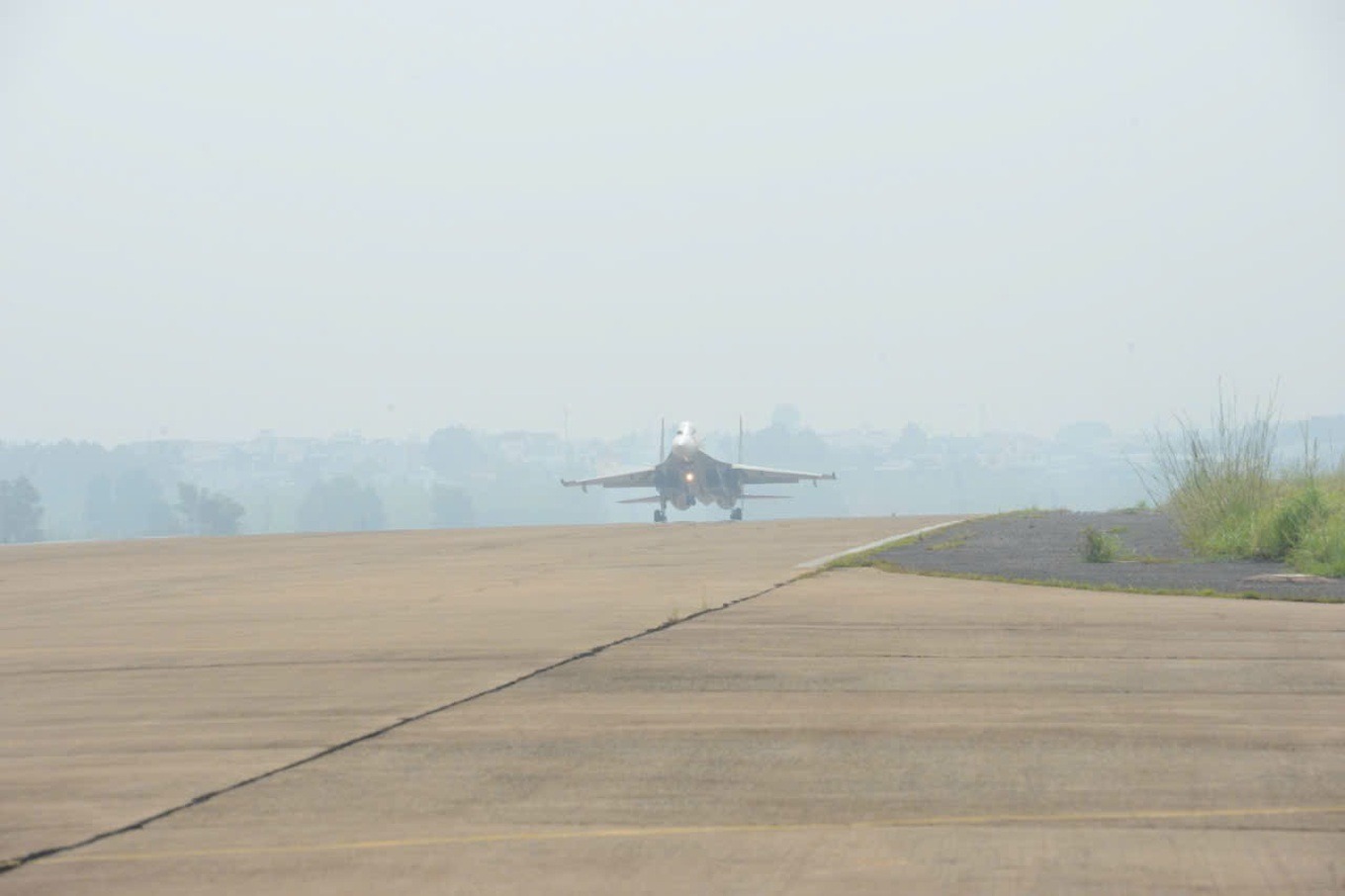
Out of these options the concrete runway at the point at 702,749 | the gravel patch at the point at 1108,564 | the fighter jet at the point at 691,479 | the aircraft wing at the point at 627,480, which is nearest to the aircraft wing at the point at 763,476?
the fighter jet at the point at 691,479

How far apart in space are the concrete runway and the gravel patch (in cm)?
187

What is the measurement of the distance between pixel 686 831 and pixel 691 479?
191 ft

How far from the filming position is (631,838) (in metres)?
5.66

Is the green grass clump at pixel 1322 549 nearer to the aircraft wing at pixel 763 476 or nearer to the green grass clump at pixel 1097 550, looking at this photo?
the green grass clump at pixel 1097 550

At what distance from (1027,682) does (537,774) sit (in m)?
3.73

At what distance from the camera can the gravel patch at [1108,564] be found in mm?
16484

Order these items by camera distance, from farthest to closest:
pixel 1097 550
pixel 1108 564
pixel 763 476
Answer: pixel 763 476 < pixel 1097 550 < pixel 1108 564

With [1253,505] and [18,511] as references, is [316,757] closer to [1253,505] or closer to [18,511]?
[1253,505]

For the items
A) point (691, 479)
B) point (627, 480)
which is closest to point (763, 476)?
point (627, 480)

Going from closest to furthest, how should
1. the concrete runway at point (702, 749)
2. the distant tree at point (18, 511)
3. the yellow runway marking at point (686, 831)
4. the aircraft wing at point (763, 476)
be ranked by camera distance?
the concrete runway at point (702, 749)
the yellow runway marking at point (686, 831)
the aircraft wing at point (763, 476)
the distant tree at point (18, 511)

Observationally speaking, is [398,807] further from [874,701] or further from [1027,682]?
[1027,682]

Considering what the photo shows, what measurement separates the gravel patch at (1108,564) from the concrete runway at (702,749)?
1.87 metres

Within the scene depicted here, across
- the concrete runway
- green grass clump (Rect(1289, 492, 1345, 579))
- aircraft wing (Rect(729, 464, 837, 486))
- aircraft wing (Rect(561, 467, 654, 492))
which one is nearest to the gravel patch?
green grass clump (Rect(1289, 492, 1345, 579))

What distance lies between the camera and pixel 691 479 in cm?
6388
